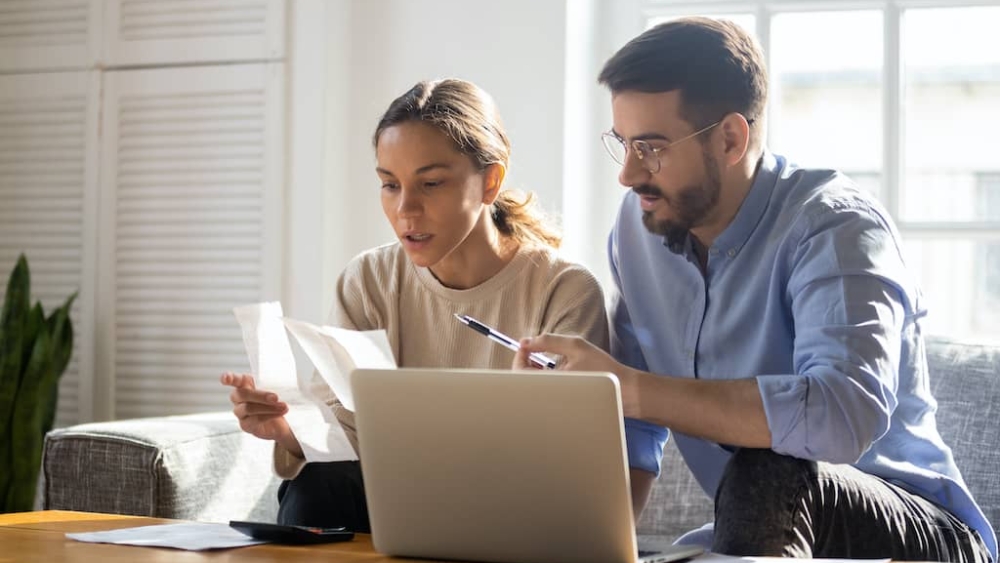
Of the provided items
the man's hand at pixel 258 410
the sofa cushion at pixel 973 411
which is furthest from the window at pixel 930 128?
the man's hand at pixel 258 410

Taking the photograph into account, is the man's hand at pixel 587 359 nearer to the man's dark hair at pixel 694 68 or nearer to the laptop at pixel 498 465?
the laptop at pixel 498 465

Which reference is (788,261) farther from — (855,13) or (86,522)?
(855,13)

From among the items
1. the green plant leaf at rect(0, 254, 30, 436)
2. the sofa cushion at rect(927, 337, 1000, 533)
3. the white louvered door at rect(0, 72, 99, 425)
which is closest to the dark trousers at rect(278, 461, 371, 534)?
the sofa cushion at rect(927, 337, 1000, 533)

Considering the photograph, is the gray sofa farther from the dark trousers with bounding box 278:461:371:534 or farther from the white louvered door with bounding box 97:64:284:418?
the white louvered door with bounding box 97:64:284:418

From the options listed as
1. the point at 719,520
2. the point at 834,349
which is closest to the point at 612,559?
the point at 719,520

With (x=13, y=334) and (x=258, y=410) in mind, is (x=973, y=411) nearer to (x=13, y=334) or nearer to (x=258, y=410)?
(x=258, y=410)

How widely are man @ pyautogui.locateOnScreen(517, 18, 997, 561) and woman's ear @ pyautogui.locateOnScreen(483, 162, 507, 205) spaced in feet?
0.73

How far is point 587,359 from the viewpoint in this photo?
4.76 feet

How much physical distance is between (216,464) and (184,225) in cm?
134

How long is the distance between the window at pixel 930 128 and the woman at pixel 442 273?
50.2 inches

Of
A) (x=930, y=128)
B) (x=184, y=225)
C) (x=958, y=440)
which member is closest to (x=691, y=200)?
(x=958, y=440)

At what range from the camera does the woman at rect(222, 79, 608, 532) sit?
190 cm

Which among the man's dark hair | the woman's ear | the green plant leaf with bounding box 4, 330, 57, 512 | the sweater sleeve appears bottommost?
the green plant leaf with bounding box 4, 330, 57, 512

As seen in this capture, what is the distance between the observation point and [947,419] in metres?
2.17
